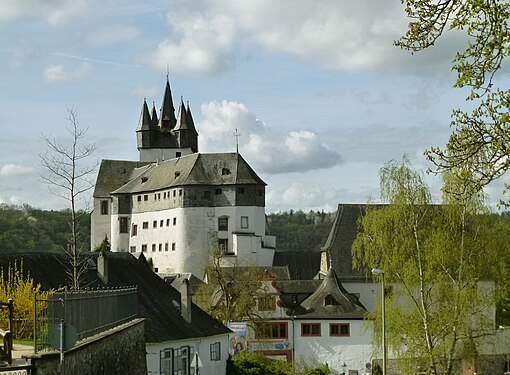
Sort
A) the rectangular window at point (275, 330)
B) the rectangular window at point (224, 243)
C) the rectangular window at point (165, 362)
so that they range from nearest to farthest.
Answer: the rectangular window at point (165, 362), the rectangular window at point (275, 330), the rectangular window at point (224, 243)

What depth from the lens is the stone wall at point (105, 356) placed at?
1309cm

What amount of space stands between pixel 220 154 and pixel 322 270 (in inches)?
929

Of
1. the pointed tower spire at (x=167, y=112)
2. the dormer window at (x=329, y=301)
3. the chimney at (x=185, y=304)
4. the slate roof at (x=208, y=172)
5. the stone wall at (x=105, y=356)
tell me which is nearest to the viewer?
the stone wall at (x=105, y=356)

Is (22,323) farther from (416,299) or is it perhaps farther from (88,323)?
(416,299)

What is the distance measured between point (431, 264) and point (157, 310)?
1226 centimetres

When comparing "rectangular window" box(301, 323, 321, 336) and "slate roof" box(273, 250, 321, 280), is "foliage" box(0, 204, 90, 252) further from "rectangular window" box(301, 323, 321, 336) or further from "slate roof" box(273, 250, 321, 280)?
"rectangular window" box(301, 323, 321, 336)

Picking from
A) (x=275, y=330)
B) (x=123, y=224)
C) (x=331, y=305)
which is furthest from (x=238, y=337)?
(x=123, y=224)

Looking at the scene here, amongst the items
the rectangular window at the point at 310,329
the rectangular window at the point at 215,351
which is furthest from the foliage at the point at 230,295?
the rectangular window at the point at 215,351

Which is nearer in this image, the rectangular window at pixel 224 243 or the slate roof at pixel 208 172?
the rectangular window at pixel 224 243

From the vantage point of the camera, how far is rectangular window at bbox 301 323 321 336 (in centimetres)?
5962

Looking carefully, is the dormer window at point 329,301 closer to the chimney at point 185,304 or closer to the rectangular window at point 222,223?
the chimney at point 185,304

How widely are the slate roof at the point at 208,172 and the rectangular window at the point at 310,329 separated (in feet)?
113

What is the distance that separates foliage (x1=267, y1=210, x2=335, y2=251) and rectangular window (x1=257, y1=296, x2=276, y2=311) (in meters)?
77.7

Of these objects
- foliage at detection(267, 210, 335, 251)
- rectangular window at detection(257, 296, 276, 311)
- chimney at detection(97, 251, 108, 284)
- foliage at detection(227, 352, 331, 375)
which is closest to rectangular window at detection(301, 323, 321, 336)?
rectangular window at detection(257, 296, 276, 311)
